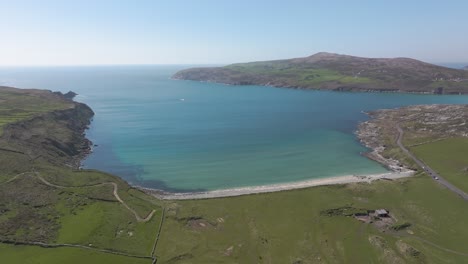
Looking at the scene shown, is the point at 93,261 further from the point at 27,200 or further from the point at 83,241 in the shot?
the point at 27,200

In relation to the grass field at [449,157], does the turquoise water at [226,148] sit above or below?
below

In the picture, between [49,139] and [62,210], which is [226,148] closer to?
[49,139]

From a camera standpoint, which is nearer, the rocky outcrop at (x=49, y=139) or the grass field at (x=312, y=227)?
the grass field at (x=312, y=227)

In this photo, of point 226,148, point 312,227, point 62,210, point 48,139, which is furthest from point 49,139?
point 312,227

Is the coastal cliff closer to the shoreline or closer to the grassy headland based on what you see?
the grassy headland

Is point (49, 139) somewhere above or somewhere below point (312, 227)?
above

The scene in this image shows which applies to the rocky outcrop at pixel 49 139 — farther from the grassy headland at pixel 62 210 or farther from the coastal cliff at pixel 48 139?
the grassy headland at pixel 62 210

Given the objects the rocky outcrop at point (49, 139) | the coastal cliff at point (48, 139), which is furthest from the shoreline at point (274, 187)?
the rocky outcrop at point (49, 139)

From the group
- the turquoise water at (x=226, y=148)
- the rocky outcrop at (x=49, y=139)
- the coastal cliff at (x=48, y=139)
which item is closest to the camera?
the turquoise water at (x=226, y=148)

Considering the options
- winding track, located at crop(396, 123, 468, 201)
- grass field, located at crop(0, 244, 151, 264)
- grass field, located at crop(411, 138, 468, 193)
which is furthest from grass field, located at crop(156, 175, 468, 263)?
grass field, located at crop(411, 138, 468, 193)
